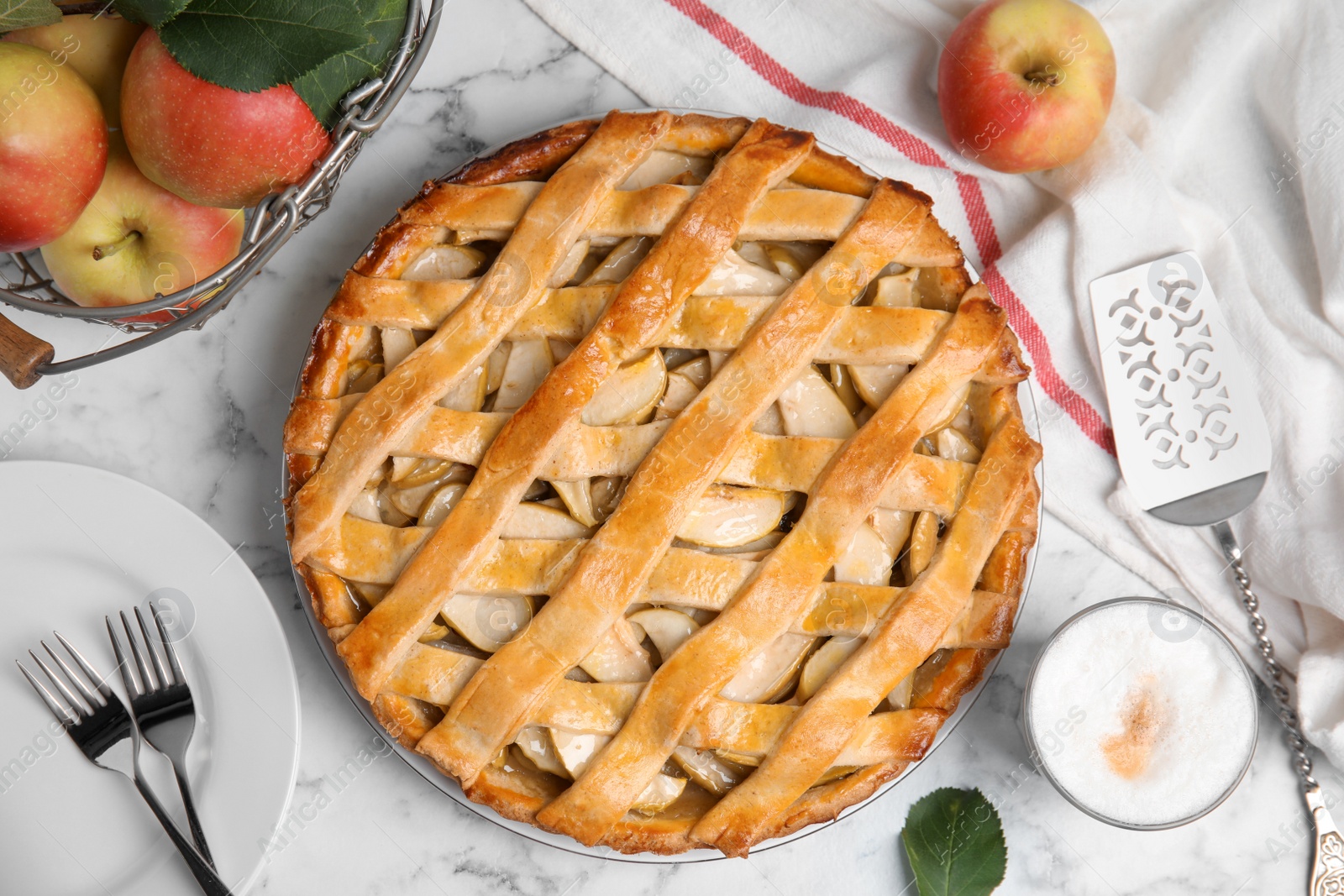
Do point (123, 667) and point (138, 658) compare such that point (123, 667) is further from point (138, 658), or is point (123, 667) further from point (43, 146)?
point (43, 146)

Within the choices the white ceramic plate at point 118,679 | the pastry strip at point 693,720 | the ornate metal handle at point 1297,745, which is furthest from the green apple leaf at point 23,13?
the ornate metal handle at point 1297,745

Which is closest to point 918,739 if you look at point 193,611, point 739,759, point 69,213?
point 739,759

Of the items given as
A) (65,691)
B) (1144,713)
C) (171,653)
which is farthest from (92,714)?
(1144,713)

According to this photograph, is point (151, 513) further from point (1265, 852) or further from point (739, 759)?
point (1265, 852)

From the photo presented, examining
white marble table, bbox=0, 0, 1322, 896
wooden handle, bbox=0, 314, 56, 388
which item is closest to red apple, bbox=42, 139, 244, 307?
wooden handle, bbox=0, 314, 56, 388

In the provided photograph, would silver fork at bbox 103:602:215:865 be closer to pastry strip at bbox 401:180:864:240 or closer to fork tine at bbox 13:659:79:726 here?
fork tine at bbox 13:659:79:726

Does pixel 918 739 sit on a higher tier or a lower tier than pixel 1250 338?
lower

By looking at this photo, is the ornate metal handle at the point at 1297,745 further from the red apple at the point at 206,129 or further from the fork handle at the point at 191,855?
the fork handle at the point at 191,855
